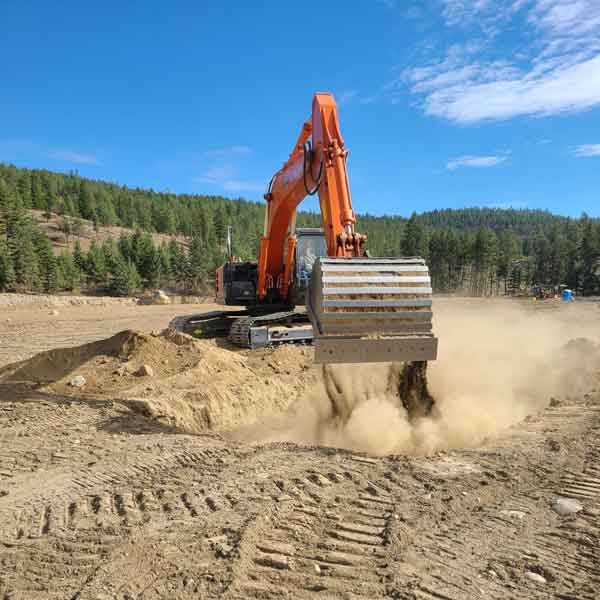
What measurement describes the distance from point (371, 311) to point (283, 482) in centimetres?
179

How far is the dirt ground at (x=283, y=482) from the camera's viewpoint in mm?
2814

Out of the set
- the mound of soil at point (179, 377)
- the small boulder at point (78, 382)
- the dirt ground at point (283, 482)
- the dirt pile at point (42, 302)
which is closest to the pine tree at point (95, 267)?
the dirt pile at point (42, 302)

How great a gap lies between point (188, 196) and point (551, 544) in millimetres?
147586

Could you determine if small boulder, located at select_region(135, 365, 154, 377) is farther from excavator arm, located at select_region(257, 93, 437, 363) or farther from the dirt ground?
excavator arm, located at select_region(257, 93, 437, 363)

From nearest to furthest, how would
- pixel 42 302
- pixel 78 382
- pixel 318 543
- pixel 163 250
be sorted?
1. pixel 318 543
2. pixel 78 382
3. pixel 42 302
4. pixel 163 250

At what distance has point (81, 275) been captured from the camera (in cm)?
6500

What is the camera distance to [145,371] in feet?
25.8

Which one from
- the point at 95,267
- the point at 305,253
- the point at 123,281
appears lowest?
the point at 123,281

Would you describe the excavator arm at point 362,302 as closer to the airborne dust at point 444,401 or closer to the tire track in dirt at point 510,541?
the tire track in dirt at point 510,541

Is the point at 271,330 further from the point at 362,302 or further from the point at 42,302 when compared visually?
the point at 42,302

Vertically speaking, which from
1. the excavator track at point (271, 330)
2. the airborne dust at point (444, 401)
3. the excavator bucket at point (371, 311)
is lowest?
the airborne dust at point (444, 401)

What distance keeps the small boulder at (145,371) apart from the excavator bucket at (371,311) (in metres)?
3.75

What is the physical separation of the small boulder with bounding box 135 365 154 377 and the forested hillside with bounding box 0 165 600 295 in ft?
171

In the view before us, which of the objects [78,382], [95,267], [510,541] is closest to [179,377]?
[78,382]
